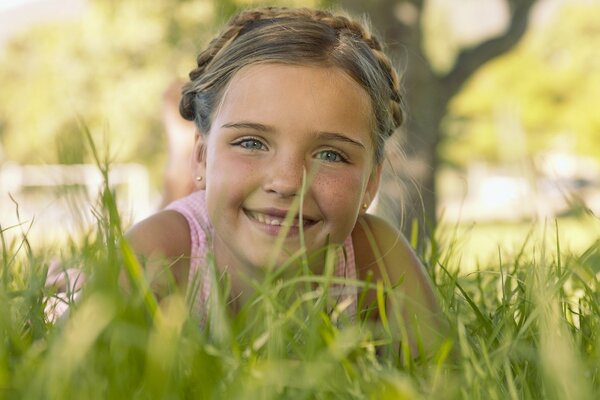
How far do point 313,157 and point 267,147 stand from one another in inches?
3.7

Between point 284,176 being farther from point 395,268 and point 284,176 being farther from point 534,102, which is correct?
point 534,102

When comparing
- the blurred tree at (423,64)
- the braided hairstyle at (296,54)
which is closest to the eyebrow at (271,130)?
the braided hairstyle at (296,54)

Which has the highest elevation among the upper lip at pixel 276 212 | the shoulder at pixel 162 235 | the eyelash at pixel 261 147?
the eyelash at pixel 261 147

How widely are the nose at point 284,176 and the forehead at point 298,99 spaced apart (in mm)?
72

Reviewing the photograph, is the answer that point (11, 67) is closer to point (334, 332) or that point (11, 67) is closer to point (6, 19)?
point (6, 19)

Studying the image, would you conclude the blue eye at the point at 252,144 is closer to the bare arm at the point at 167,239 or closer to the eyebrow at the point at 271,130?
the eyebrow at the point at 271,130

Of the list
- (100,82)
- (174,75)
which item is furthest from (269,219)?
(100,82)

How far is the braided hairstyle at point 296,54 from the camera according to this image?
2004mm

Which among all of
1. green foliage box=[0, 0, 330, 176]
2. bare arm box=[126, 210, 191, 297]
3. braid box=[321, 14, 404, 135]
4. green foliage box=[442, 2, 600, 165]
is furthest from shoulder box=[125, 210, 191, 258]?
green foliage box=[442, 2, 600, 165]

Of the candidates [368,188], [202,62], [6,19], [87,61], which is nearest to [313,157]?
[368,188]

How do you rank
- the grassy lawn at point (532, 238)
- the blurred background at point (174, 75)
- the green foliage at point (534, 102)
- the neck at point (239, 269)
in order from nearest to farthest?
the grassy lawn at point (532, 238), the neck at point (239, 269), the blurred background at point (174, 75), the green foliage at point (534, 102)

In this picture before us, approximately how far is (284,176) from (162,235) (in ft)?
1.64

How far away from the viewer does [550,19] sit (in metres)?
34.6

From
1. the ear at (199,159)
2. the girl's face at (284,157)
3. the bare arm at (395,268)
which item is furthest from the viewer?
the ear at (199,159)
